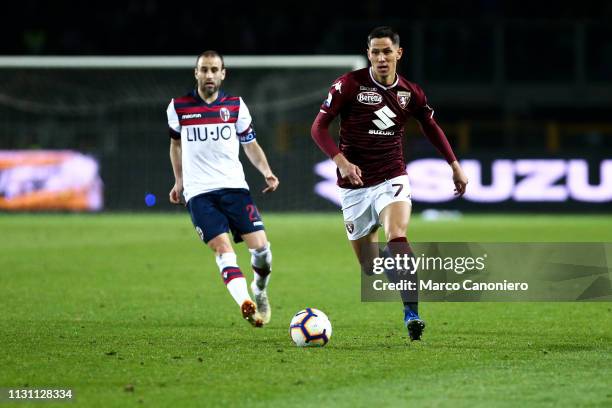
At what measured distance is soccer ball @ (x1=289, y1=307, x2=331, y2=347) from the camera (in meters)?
7.80

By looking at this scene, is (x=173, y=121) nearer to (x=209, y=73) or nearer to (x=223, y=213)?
(x=209, y=73)

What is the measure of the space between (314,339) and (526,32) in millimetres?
24351

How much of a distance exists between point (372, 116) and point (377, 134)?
0.14 metres

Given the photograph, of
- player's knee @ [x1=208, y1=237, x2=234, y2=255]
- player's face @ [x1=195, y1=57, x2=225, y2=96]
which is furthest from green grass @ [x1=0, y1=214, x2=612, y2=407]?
player's face @ [x1=195, y1=57, x2=225, y2=96]

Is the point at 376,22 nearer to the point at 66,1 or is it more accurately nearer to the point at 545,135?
the point at 545,135

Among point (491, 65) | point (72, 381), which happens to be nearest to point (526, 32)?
point (491, 65)

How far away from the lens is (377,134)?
8.60 metres

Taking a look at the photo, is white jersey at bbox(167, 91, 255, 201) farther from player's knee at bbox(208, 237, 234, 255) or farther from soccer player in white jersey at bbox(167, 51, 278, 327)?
player's knee at bbox(208, 237, 234, 255)

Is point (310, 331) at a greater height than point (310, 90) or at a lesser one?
lesser

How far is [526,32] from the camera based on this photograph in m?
30.8
